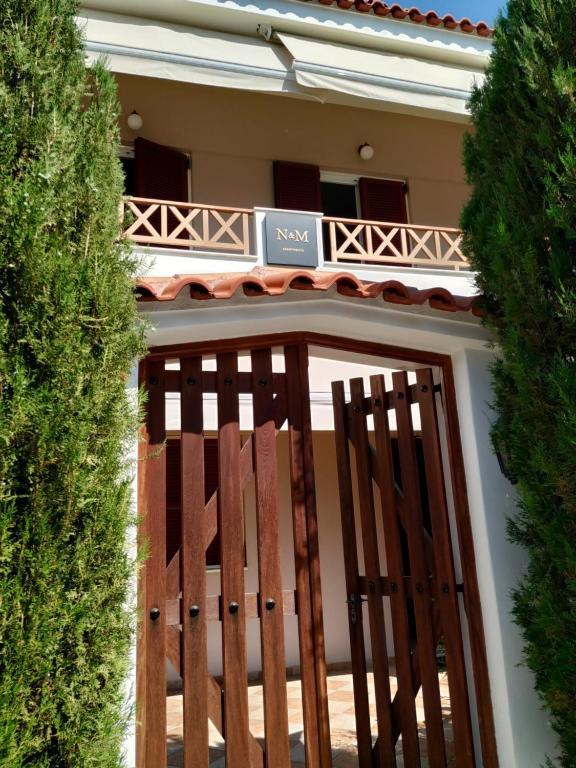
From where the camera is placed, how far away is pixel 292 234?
8461mm

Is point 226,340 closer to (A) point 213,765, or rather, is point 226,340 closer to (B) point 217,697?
(B) point 217,697

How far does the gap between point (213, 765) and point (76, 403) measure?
4.09 metres

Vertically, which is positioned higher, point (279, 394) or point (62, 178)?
point (62, 178)

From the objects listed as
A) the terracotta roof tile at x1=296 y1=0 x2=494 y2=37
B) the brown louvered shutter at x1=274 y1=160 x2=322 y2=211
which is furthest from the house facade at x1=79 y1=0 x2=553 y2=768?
the brown louvered shutter at x1=274 y1=160 x2=322 y2=211

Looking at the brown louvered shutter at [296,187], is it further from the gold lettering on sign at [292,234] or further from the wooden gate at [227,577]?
the wooden gate at [227,577]

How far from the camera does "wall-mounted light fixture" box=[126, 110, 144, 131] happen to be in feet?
32.3

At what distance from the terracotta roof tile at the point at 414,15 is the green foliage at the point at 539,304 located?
586 cm

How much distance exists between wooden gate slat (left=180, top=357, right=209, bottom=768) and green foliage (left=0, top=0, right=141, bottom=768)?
0.95 m

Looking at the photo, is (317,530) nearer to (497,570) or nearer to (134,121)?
(497,570)

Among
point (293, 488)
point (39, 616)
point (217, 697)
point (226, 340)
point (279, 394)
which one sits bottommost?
point (217, 697)

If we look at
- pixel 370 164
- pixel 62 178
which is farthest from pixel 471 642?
pixel 370 164

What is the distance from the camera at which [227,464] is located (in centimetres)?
409

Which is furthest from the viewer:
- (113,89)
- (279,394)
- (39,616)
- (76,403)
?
(279,394)

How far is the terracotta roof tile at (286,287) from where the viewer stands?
3.65m
